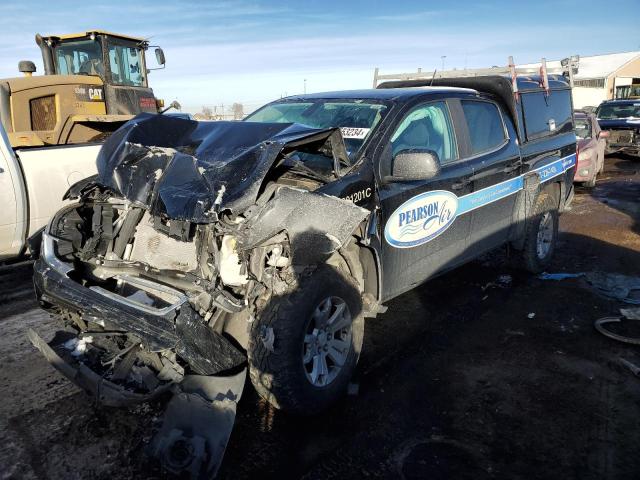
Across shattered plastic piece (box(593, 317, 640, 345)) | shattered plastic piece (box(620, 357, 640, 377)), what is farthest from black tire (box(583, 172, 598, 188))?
shattered plastic piece (box(620, 357, 640, 377))

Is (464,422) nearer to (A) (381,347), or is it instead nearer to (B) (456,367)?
(B) (456,367)

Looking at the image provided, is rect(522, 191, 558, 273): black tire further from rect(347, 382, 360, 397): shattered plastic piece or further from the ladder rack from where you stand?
rect(347, 382, 360, 397): shattered plastic piece

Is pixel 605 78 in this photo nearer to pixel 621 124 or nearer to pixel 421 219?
pixel 621 124

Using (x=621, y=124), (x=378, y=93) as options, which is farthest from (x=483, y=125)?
(x=621, y=124)

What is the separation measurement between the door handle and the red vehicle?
784 centimetres

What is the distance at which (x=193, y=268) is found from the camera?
10.8 ft

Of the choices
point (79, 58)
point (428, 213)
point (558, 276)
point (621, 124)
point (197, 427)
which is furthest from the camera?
point (621, 124)

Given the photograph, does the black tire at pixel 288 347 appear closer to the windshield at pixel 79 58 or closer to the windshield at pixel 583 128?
the windshield at pixel 79 58

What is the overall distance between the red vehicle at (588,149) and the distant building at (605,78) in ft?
103

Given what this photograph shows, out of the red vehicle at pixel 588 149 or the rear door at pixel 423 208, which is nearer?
the rear door at pixel 423 208

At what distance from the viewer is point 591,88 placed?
139 ft

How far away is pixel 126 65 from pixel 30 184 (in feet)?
17.1

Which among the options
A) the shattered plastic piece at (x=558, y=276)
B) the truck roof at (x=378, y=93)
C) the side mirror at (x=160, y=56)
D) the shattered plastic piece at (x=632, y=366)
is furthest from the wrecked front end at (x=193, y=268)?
the side mirror at (x=160, y=56)

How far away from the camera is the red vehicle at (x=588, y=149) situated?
1134 cm
